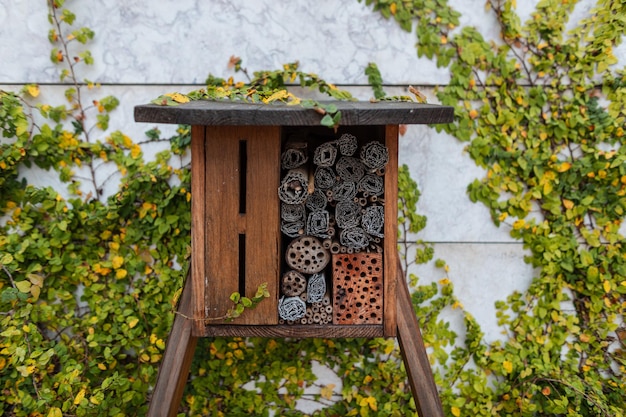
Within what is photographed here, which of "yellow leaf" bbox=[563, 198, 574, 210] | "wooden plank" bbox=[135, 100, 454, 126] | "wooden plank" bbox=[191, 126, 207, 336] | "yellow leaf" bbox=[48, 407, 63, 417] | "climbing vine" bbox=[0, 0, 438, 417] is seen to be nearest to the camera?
"wooden plank" bbox=[135, 100, 454, 126]

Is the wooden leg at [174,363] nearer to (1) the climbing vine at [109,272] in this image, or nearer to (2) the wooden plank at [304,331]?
(2) the wooden plank at [304,331]

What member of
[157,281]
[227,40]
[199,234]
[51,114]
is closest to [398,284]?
[199,234]

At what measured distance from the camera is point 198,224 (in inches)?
64.0

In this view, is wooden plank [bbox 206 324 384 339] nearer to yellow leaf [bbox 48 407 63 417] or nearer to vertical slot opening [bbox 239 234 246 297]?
vertical slot opening [bbox 239 234 246 297]

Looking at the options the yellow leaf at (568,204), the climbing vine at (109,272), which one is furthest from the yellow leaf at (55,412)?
the yellow leaf at (568,204)

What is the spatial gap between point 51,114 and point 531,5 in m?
2.20

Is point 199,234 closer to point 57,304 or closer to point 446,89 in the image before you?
point 57,304

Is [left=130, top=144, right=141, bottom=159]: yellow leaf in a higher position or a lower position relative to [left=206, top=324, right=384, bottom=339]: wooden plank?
higher

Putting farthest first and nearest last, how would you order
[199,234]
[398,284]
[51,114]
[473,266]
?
1. [473,266]
2. [51,114]
3. [398,284]
4. [199,234]

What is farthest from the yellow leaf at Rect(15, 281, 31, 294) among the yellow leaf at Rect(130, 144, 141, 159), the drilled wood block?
the drilled wood block

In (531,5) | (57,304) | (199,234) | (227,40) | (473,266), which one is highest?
(531,5)

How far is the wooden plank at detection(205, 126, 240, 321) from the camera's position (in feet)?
5.23

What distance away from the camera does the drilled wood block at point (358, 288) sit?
169cm

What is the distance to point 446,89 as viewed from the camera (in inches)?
90.5
